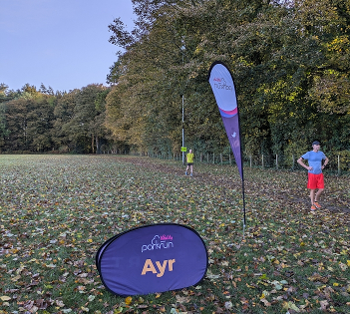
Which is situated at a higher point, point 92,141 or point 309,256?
point 92,141

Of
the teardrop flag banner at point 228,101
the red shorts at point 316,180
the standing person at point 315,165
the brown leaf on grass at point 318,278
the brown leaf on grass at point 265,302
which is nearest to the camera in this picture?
the brown leaf on grass at point 265,302

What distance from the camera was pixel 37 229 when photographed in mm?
6309

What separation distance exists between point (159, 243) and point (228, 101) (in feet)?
9.58

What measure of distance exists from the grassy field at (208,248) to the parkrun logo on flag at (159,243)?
2.08 ft

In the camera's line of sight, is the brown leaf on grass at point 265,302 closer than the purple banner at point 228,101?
Yes

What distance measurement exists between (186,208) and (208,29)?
29.6ft

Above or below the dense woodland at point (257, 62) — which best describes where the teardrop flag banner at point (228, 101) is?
below

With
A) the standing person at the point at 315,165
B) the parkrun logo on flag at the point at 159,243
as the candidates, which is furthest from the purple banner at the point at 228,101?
the standing person at the point at 315,165

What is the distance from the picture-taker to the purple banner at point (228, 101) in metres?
5.13

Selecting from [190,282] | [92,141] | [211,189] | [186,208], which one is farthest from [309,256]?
[92,141]

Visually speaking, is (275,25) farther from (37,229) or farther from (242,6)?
(37,229)

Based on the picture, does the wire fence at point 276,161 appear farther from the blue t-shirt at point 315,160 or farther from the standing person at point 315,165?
the blue t-shirt at point 315,160

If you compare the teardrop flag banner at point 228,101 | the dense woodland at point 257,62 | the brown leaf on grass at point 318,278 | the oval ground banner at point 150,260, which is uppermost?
the dense woodland at point 257,62

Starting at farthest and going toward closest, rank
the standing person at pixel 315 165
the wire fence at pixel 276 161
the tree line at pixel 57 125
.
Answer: the tree line at pixel 57 125, the wire fence at pixel 276 161, the standing person at pixel 315 165
